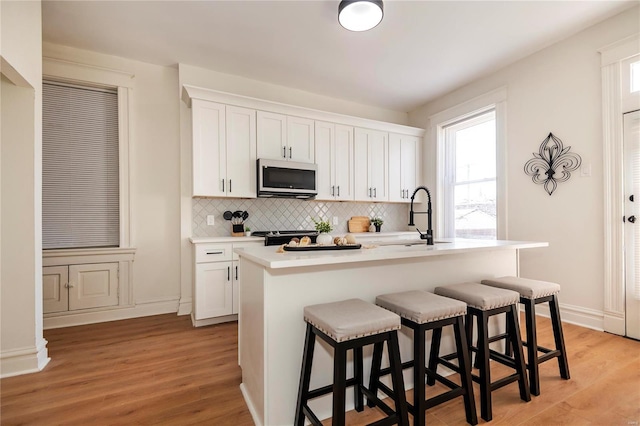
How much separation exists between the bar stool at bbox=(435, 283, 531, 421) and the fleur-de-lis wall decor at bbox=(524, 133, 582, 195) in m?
2.02

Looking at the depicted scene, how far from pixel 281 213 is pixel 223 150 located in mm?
1123

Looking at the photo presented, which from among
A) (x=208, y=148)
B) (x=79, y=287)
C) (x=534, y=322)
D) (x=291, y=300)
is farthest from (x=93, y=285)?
(x=534, y=322)

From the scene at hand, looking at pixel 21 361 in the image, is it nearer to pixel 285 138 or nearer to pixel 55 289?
pixel 55 289

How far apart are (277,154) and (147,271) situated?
208 cm

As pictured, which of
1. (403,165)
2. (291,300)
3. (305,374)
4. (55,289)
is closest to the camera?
(305,374)

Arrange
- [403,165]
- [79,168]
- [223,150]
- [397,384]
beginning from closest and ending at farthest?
1. [397,384]
2. [79,168]
3. [223,150]
4. [403,165]

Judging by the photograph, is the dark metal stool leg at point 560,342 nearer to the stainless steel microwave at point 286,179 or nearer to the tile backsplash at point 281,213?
the stainless steel microwave at point 286,179

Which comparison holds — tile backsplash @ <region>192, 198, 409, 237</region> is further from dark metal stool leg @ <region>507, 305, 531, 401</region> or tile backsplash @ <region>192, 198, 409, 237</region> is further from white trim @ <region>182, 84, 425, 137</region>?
dark metal stool leg @ <region>507, 305, 531, 401</region>

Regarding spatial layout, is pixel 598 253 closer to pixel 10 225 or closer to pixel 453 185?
pixel 453 185

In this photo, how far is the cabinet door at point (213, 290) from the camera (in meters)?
3.06

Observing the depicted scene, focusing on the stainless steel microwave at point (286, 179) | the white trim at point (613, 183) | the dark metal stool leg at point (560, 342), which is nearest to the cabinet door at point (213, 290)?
the stainless steel microwave at point (286, 179)

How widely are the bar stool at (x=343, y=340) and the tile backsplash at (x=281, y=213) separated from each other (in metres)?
2.52

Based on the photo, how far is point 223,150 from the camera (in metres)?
3.40

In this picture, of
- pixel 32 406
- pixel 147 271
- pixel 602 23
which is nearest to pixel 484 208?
pixel 602 23
